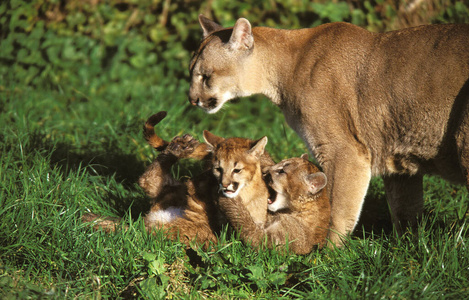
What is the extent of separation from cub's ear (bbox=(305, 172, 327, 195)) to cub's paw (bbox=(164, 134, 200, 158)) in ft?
3.52

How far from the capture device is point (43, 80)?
8773 millimetres

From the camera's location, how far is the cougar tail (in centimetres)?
500

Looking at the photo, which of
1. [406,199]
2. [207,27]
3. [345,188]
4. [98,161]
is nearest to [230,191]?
[345,188]

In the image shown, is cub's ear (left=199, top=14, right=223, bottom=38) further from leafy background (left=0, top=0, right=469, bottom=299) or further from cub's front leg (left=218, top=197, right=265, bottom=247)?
cub's front leg (left=218, top=197, right=265, bottom=247)

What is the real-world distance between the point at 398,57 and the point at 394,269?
6.01ft

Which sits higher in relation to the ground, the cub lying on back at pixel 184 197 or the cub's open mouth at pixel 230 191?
the cub's open mouth at pixel 230 191

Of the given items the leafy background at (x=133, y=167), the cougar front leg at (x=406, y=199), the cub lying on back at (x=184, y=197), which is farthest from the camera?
the cougar front leg at (x=406, y=199)

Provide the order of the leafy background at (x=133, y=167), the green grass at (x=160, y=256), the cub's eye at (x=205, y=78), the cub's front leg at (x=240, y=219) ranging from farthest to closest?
the cub's eye at (x=205, y=78), the cub's front leg at (x=240, y=219), the leafy background at (x=133, y=167), the green grass at (x=160, y=256)

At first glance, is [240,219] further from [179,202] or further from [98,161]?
[98,161]

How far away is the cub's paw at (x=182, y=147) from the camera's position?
488 centimetres

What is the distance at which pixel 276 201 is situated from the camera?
15.7 ft

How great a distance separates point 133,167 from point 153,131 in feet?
3.81

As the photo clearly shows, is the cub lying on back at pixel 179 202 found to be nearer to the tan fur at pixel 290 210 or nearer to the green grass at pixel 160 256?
the green grass at pixel 160 256

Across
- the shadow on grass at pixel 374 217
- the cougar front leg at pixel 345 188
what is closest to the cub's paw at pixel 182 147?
the cougar front leg at pixel 345 188
